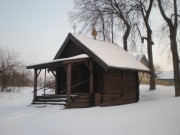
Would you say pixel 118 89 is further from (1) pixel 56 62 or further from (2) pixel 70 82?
(1) pixel 56 62

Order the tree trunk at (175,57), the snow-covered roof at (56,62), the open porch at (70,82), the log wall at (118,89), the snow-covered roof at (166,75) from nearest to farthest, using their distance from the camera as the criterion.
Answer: the open porch at (70,82) → the snow-covered roof at (56,62) → the log wall at (118,89) → the tree trunk at (175,57) → the snow-covered roof at (166,75)

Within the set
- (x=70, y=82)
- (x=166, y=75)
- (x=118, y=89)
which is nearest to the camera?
(x=70, y=82)

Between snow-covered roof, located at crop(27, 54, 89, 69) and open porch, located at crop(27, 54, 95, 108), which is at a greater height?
snow-covered roof, located at crop(27, 54, 89, 69)

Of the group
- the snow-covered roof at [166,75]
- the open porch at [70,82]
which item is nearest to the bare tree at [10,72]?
the open porch at [70,82]

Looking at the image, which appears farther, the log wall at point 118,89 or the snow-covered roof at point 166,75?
the snow-covered roof at point 166,75

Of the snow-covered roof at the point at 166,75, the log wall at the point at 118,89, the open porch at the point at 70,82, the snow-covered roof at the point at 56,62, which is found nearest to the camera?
the open porch at the point at 70,82

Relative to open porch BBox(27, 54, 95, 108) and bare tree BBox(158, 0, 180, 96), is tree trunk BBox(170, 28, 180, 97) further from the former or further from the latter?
open porch BBox(27, 54, 95, 108)

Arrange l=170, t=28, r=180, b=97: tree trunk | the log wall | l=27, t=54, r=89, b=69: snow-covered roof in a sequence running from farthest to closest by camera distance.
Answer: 1. l=170, t=28, r=180, b=97: tree trunk
2. the log wall
3. l=27, t=54, r=89, b=69: snow-covered roof

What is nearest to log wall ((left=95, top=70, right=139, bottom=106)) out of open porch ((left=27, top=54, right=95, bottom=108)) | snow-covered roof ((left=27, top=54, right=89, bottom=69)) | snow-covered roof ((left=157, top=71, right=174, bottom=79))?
open porch ((left=27, top=54, right=95, bottom=108))

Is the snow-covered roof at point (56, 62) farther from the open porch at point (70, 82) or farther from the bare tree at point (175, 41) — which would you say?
the bare tree at point (175, 41)

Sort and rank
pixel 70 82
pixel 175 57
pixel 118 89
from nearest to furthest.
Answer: pixel 70 82, pixel 118 89, pixel 175 57

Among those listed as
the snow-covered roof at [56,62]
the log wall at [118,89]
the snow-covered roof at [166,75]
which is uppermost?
the snow-covered roof at [166,75]

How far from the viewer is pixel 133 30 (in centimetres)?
2859

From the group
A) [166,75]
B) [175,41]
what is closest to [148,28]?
[175,41]
